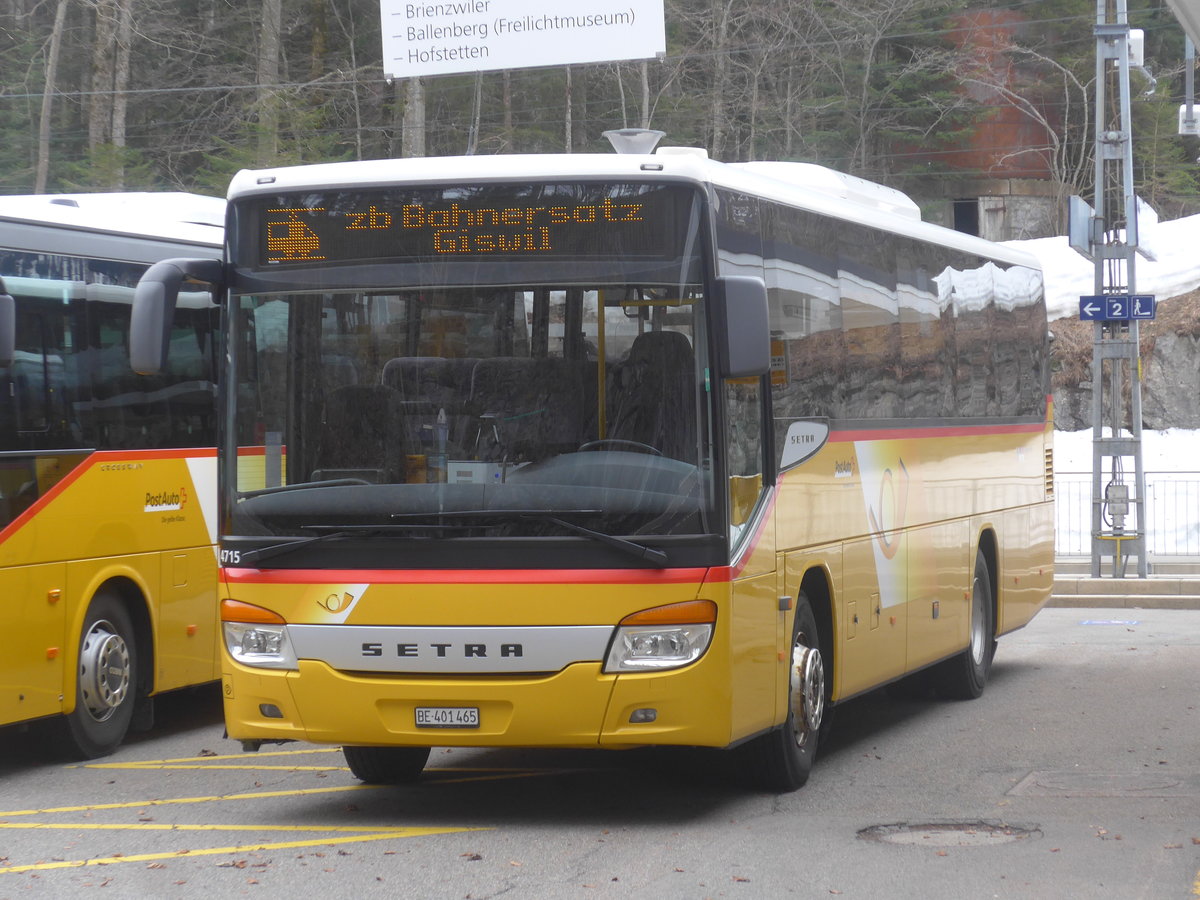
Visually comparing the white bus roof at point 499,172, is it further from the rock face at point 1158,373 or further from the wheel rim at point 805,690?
the rock face at point 1158,373

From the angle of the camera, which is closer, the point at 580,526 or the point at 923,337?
the point at 580,526

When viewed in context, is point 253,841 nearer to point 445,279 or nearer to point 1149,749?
point 445,279

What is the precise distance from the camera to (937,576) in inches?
483

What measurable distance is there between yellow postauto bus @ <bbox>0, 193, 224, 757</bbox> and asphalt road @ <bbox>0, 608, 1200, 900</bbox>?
553mm

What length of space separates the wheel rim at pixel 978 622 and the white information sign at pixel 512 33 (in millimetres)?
5446

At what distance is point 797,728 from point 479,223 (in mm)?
3123

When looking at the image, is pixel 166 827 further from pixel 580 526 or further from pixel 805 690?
pixel 805 690

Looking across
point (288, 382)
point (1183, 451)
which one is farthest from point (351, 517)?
point (1183, 451)

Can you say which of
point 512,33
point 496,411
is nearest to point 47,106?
point 512,33

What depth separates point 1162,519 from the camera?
91.4 ft

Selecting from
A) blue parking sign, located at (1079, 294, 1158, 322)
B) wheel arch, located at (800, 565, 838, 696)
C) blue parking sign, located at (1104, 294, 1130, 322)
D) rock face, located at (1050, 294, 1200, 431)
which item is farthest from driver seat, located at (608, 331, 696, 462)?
rock face, located at (1050, 294, 1200, 431)

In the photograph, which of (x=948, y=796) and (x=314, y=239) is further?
(x=948, y=796)

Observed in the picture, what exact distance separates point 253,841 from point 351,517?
1523 millimetres

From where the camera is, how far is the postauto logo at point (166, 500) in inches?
453
